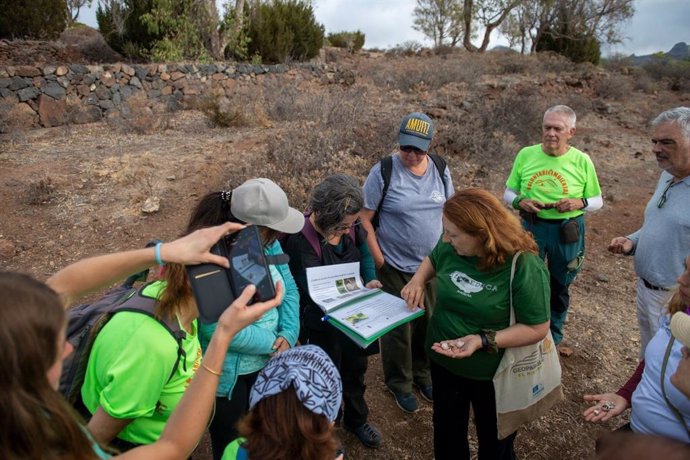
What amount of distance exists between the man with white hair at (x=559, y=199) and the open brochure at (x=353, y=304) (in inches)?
66.0

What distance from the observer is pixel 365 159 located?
604 cm

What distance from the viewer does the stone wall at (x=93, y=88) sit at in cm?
931

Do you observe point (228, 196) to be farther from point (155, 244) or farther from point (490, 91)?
point (490, 91)

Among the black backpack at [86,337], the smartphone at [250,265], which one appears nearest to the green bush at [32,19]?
the black backpack at [86,337]

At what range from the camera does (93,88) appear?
1034cm

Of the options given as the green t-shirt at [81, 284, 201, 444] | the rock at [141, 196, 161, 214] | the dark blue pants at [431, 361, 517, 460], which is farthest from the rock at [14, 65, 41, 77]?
the dark blue pants at [431, 361, 517, 460]

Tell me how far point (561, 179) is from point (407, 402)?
1981mm

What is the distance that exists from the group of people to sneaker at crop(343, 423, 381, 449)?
0.04ft

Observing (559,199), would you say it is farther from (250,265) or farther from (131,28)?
(131,28)

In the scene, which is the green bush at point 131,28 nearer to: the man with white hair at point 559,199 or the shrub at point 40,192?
the shrub at point 40,192

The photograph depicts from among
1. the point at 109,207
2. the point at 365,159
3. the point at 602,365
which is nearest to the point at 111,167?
the point at 109,207

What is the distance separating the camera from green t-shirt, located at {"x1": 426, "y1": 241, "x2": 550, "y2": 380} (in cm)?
180

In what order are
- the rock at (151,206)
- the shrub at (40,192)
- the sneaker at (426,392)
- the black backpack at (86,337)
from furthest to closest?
the shrub at (40,192) → the rock at (151,206) → the sneaker at (426,392) → the black backpack at (86,337)

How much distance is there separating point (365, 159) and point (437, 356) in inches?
167
